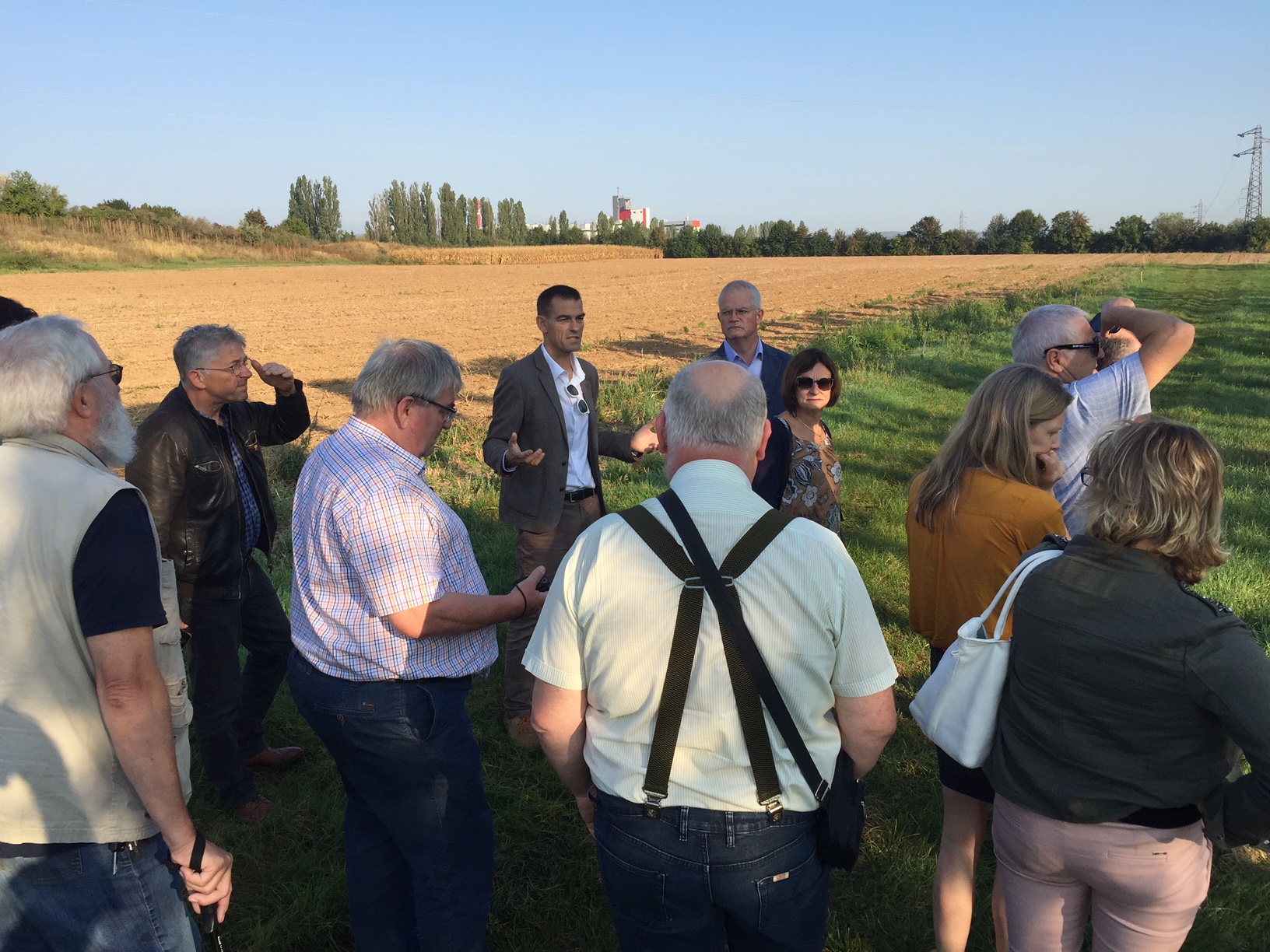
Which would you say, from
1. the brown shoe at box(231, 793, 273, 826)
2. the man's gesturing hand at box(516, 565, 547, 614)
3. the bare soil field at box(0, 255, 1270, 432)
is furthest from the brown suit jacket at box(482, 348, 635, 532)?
the bare soil field at box(0, 255, 1270, 432)

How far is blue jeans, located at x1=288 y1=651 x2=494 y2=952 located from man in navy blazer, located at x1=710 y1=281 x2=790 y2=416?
9.88 feet

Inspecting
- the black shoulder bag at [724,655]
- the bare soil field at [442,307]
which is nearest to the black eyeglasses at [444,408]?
the black shoulder bag at [724,655]

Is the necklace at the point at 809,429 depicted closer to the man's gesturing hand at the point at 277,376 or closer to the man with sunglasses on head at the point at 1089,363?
the man with sunglasses on head at the point at 1089,363

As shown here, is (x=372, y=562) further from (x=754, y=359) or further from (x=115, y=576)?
(x=754, y=359)

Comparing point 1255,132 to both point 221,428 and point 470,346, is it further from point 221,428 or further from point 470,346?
point 221,428

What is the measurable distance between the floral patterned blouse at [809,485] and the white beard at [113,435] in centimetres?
288

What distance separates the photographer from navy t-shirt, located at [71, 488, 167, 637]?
183 cm

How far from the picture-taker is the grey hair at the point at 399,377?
2529mm

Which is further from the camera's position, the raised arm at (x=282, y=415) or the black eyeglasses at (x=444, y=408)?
the raised arm at (x=282, y=415)

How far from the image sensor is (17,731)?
191 cm

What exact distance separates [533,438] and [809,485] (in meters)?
1.50

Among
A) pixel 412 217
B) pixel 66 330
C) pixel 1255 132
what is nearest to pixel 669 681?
pixel 66 330

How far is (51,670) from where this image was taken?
6.21 ft

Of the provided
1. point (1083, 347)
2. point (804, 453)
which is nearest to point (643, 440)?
point (804, 453)
